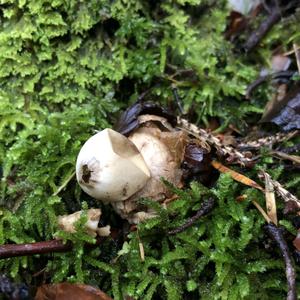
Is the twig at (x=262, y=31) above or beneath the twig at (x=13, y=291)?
above

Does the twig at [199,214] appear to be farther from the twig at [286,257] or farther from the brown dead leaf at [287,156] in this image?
the brown dead leaf at [287,156]

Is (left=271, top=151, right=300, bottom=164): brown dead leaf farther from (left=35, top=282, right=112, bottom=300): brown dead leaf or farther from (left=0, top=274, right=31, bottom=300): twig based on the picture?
(left=0, top=274, right=31, bottom=300): twig

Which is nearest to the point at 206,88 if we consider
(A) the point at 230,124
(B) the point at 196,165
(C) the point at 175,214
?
(A) the point at 230,124

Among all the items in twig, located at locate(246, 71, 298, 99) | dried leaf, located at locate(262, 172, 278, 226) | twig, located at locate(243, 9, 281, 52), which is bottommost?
dried leaf, located at locate(262, 172, 278, 226)

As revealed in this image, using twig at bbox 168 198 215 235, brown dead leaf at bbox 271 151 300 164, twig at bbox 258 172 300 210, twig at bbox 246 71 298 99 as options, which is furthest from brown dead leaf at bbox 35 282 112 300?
twig at bbox 246 71 298 99

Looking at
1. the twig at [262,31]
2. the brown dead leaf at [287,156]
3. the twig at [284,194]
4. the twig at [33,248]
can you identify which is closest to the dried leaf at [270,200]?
the twig at [284,194]

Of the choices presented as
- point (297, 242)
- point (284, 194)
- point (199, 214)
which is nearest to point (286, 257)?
point (297, 242)

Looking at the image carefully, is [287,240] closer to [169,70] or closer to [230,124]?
[230,124]

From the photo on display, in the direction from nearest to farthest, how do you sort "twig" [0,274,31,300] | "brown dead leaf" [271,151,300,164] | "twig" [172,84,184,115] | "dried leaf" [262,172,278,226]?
1. "twig" [0,274,31,300]
2. "dried leaf" [262,172,278,226]
3. "brown dead leaf" [271,151,300,164]
4. "twig" [172,84,184,115]
